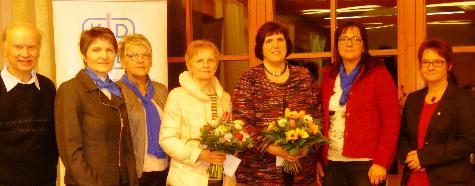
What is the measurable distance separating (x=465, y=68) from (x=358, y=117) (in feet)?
3.72

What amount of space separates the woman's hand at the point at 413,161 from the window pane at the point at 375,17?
1.11 metres

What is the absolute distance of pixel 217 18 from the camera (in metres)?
4.45

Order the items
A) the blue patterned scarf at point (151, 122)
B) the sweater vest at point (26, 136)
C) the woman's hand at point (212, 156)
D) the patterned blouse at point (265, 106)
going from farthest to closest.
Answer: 1. the blue patterned scarf at point (151, 122)
2. the patterned blouse at point (265, 106)
3. the woman's hand at point (212, 156)
4. the sweater vest at point (26, 136)

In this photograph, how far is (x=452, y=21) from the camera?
12.4 ft

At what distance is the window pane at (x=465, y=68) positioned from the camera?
3686mm

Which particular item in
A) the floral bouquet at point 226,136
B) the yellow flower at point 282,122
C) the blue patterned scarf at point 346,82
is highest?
the blue patterned scarf at point 346,82

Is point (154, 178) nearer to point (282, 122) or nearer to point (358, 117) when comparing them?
point (282, 122)

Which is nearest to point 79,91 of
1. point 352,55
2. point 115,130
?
point 115,130

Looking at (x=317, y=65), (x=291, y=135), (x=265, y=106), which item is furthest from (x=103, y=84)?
(x=317, y=65)

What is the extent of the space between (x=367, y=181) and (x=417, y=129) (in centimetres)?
38

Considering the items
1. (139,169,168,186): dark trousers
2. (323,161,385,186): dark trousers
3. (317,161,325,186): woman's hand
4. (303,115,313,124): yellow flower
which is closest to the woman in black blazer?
(323,161,385,186): dark trousers

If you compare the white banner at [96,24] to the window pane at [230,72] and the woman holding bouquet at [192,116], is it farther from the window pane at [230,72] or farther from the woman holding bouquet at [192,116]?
the woman holding bouquet at [192,116]

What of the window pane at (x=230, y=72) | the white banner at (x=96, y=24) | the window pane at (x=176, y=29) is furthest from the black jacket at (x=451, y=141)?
the window pane at (x=176, y=29)

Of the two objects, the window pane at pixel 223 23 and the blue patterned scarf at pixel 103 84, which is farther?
the window pane at pixel 223 23
